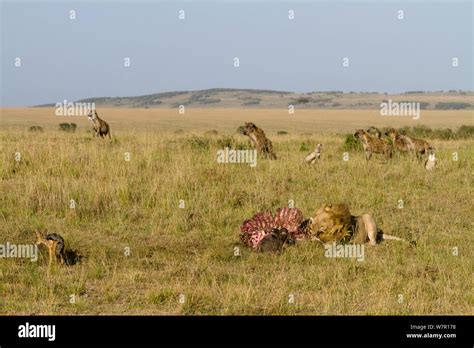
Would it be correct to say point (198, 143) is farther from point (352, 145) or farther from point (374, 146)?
point (374, 146)

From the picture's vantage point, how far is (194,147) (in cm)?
1786

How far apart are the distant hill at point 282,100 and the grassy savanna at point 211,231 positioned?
103m

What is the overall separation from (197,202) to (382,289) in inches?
187

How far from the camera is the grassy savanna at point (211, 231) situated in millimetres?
7227

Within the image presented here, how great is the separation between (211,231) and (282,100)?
119 m

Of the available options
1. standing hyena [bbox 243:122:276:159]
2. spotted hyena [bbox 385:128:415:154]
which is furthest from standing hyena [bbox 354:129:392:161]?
standing hyena [bbox 243:122:276:159]

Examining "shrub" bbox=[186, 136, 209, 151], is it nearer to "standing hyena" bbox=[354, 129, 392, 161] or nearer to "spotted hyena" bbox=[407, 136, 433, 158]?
"standing hyena" bbox=[354, 129, 392, 161]

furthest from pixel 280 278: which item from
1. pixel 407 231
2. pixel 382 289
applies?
pixel 407 231

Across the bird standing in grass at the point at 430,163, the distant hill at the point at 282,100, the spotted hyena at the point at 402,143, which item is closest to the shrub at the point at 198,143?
the spotted hyena at the point at 402,143

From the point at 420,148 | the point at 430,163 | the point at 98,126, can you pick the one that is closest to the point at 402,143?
the point at 420,148

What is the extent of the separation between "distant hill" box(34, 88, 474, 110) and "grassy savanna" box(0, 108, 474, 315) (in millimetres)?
103094

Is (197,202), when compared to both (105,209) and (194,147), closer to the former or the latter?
(105,209)

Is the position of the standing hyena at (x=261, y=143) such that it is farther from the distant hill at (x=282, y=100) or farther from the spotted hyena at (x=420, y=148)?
the distant hill at (x=282, y=100)

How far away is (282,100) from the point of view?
128 m
